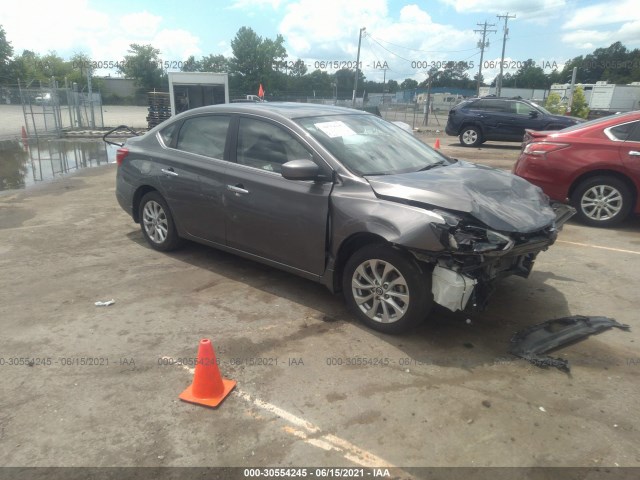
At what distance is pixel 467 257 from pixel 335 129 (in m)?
1.78

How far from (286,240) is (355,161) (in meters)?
0.92

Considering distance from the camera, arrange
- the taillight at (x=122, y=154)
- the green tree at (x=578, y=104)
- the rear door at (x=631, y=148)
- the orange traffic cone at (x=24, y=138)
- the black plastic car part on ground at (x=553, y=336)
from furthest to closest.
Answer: the green tree at (x=578, y=104), the orange traffic cone at (x=24, y=138), the rear door at (x=631, y=148), the taillight at (x=122, y=154), the black plastic car part on ground at (x=553, y=336)

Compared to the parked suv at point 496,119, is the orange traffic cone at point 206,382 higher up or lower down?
lower down

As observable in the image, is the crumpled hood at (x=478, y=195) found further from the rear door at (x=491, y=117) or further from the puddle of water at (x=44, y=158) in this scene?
the rear door at (x=491, y=117)

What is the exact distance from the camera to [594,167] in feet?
21.5

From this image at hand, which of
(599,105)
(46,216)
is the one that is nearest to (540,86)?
(599,105)

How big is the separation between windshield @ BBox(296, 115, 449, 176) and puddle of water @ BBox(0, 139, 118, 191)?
8261 millimetres

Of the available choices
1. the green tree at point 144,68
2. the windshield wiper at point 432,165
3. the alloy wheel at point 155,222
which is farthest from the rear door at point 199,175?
the green tree at point 144,68

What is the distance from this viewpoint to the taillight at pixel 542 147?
6.82 meters

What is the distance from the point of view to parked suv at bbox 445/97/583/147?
1584 centimetres

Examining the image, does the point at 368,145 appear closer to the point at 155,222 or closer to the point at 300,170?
the point at 300,170

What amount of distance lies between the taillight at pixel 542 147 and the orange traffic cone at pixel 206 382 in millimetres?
5848

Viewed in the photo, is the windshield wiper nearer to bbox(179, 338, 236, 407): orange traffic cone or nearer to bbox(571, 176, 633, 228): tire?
bbox(179, 338, 236, 407): orange traffic cone


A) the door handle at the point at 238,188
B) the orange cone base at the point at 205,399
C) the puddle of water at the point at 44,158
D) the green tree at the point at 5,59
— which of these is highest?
the green tree at the point at 5,59
